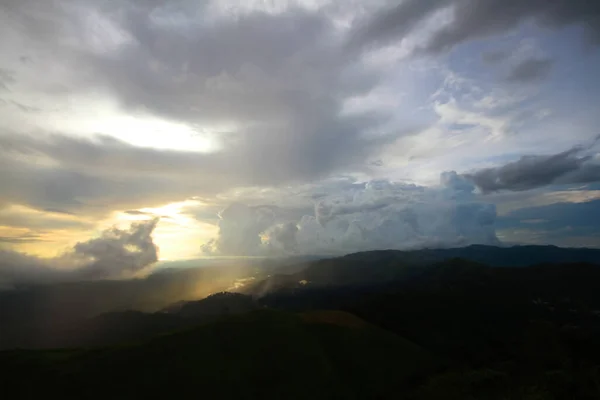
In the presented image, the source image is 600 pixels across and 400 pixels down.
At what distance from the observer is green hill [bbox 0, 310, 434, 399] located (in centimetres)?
9156

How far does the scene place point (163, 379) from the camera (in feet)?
307

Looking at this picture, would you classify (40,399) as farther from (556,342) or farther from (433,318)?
(556,342)

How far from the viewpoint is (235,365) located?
10138 centimetres

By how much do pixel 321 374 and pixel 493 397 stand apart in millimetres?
42023

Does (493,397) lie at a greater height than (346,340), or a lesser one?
lesser

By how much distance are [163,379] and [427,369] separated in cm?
7593

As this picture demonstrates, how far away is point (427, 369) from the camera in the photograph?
11262 centimetres

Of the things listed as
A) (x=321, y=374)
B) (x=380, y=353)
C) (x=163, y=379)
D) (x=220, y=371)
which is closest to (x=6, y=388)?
(x=163, y=379)

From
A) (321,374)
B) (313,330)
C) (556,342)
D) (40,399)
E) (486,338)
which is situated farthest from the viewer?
(486,338)

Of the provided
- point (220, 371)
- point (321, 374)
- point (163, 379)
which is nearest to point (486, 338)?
point (321, 374)

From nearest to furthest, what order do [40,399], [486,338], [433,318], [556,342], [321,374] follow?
1. [40,399]
2. [321,374]
3. [556,342]
4. [486,338]
5. [433,318]

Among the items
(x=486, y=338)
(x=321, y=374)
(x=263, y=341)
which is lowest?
(x=486, y=338)

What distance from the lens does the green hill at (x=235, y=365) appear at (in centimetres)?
9156

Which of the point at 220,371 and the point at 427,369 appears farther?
the point at 427,369
